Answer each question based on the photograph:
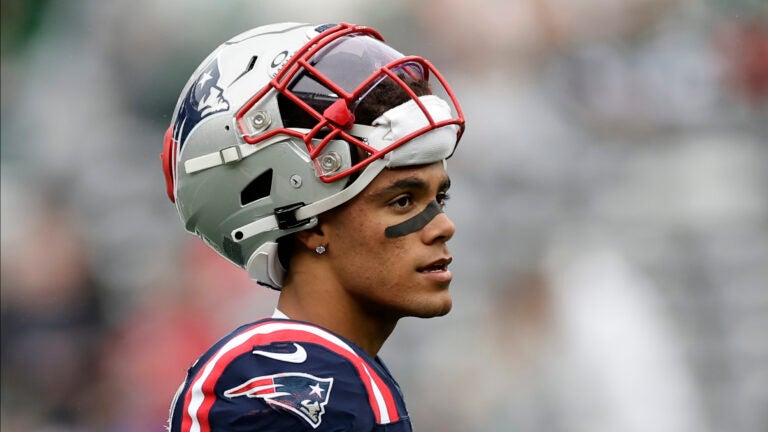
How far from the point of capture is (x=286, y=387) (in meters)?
1.89

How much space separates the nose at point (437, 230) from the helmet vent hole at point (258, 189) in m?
0.30

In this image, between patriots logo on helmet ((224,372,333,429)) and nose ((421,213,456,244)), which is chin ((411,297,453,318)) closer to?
nose ((421,213,456,244))

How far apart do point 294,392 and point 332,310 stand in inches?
9.7

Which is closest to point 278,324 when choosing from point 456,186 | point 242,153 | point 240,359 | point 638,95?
point 240,359

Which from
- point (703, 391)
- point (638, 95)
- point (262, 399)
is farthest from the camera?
point (638, 95)

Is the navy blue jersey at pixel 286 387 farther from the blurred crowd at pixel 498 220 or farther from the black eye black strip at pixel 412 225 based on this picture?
the blurred crowd at pixel 498 220

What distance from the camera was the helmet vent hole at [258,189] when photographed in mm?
2094

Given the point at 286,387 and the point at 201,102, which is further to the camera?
the point at 201,102

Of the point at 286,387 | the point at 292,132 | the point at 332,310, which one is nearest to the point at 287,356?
the point at 286,387

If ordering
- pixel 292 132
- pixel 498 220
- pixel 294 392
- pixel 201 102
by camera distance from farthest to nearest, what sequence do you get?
1. pixel 498 220
2. pixel 201 102
3. pixel 292 132
4. pixel 294 392

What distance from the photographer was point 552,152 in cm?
464

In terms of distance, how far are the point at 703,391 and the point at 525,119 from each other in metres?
1.28

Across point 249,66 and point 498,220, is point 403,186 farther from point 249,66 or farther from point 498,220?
point 498,220

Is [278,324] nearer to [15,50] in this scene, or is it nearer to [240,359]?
[240,359]
